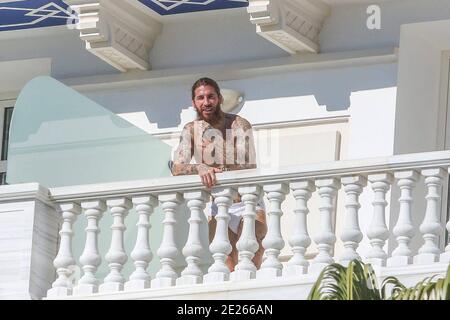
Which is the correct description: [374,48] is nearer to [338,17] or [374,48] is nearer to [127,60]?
[338,17]

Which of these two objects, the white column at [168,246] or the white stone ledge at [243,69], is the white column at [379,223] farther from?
the white stone ledge at [243,69]

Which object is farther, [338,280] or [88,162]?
[88,162]

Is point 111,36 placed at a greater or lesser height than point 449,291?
greater

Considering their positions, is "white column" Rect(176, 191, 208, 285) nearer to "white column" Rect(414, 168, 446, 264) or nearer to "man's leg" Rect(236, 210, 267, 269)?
"man's leg" Rect(236, 210, 267, 269)

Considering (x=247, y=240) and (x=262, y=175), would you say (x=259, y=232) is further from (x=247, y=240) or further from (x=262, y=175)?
(x=262, y=175)

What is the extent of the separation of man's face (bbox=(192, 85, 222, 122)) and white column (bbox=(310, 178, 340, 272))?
1399 mm

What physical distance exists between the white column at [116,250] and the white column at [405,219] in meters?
1.86

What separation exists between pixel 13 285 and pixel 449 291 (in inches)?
153

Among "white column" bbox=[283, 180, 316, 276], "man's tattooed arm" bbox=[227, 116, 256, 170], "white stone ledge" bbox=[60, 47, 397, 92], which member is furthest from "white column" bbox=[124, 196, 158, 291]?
"white stone ledge" bbox=[60, 47, 397, 92]

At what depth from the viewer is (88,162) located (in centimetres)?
1947

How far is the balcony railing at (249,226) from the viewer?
17703mm

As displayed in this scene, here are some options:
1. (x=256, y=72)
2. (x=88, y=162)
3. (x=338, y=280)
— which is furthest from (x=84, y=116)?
(x=338, y=280)
